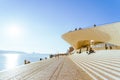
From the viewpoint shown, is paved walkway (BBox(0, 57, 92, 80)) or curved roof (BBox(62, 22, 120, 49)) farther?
curved roof (BBox(62, 22, 120, 49))

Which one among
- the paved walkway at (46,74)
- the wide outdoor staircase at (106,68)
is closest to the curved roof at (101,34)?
the wide outdoor staircase at (106,68)

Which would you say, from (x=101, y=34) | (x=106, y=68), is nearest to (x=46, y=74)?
(x=106, y=68)

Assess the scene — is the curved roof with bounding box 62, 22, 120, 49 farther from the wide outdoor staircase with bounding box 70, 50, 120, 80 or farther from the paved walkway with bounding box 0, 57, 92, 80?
the paved walkway with bounding box 0, 57, 92, 80

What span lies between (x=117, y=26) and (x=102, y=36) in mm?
4843

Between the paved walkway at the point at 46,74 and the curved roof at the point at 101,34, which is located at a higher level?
the curved roof at the point at 101,34

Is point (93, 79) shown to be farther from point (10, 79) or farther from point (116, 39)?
point (116, 39)

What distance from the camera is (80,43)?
67938 mm

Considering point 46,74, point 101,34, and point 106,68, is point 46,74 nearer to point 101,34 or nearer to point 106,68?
point 106,68

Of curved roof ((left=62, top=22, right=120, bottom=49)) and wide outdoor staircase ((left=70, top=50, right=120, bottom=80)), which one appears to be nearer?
wide outdoor staircase ((left=70, top=50, right=120, bottom=80))

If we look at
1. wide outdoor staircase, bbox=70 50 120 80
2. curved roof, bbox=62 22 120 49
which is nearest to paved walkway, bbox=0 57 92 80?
wide outdoor staircase, bbox=70 50 120 80

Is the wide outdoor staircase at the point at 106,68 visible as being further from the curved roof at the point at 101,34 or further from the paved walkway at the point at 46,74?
the curved roof at the point at 101,34

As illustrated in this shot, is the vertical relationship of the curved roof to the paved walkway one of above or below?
above

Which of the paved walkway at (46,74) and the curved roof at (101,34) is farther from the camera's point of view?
the curved roof at (101,34)

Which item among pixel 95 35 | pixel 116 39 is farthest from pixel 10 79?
pixel 95 35
